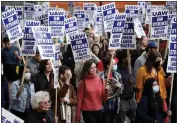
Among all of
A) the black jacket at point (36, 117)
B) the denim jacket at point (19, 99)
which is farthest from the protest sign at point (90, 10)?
the black jacket at point (36, 117)

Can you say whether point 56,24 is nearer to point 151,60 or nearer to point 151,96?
point 151,60

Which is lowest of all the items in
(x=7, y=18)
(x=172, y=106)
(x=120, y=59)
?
(x=172, y=106)

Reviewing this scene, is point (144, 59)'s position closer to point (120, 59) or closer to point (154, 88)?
point (120, 59)

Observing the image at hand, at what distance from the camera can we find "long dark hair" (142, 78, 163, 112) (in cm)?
935

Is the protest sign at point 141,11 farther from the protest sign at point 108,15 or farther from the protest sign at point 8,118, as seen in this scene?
the protest sign at point 8,118

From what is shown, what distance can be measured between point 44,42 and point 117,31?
2.12 meters

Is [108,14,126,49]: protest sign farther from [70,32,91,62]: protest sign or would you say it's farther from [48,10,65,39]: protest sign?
[48,10,65,39]: protest sign

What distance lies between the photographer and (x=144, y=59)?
11.8 metres

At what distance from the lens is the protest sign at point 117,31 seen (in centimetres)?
1155

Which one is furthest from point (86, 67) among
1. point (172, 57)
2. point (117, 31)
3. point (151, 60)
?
point (117, 31)

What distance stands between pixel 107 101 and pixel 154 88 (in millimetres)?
900

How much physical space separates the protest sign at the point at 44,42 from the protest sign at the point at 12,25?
90cm

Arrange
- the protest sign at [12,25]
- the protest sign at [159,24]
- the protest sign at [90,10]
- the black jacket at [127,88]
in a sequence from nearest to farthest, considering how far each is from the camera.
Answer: the black jacket at [127,88] < the protest sign at [12,25] < the protest sign at [159,24] < the protest sign at [90,10]

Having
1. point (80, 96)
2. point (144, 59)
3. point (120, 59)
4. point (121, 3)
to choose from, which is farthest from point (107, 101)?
point (121, 3)
